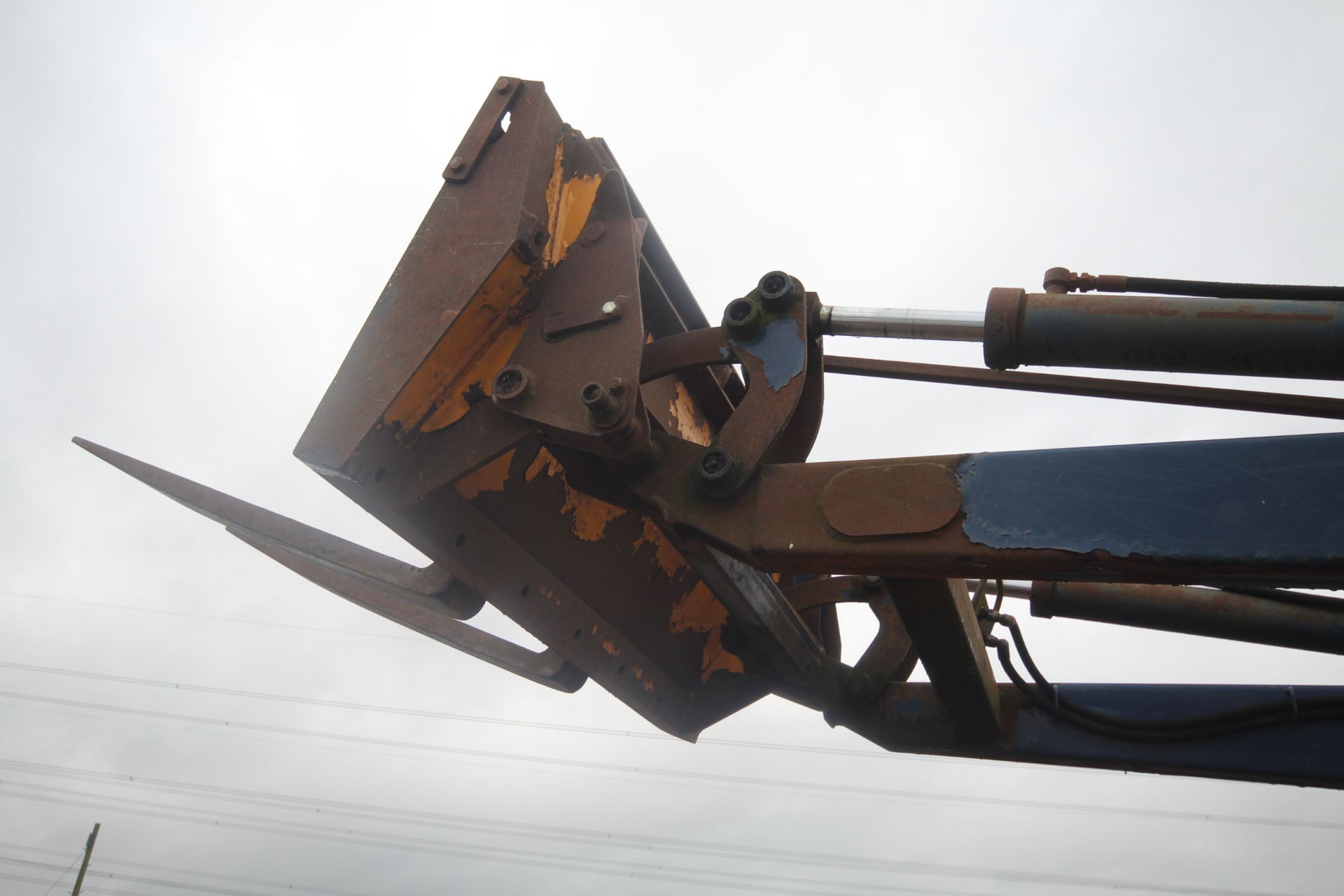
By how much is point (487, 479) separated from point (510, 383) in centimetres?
64

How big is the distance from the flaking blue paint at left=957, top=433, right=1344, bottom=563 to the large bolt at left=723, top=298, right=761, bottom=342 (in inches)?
23.4

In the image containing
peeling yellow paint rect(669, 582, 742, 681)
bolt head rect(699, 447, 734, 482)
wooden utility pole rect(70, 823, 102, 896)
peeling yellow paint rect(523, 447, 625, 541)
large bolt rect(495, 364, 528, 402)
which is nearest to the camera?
bolt head rect(699, 447, 734, 482)

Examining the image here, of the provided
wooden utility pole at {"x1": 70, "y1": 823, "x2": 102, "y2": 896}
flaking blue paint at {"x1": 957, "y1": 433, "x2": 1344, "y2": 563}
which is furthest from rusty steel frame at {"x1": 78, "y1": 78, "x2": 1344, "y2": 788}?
wooden utility pole at {"x1": 70, "y1": 823, "x2": 102, "y2": 896}

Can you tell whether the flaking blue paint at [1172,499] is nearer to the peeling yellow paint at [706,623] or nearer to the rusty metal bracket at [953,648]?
the rusty metal bracket at [953,648]

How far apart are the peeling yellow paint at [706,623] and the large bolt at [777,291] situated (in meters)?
1.33

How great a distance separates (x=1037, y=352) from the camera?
6.18 feet

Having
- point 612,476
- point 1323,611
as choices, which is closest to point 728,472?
point 612,476

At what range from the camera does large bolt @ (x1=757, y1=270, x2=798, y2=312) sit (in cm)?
216

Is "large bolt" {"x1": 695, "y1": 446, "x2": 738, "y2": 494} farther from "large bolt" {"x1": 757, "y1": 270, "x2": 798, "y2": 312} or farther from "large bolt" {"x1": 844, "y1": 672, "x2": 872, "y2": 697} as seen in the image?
"large bolt" {"x1": 844, "y1": 672, "x2": 872, "y2": 697}

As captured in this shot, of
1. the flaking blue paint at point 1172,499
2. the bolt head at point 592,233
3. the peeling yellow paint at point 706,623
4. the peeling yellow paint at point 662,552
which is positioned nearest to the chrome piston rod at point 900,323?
the flaking blue paint at point 1172,499

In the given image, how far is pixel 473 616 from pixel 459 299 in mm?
1088

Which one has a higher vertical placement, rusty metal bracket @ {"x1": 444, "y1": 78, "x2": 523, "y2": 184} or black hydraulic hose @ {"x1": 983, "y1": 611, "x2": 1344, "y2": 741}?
rusty metal bracket @ {"x1": 444, "y1": 78, "x2": 523, "y2": 184}

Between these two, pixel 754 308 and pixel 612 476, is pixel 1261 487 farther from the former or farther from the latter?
pixel 612 476

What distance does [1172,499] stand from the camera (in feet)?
5.33
